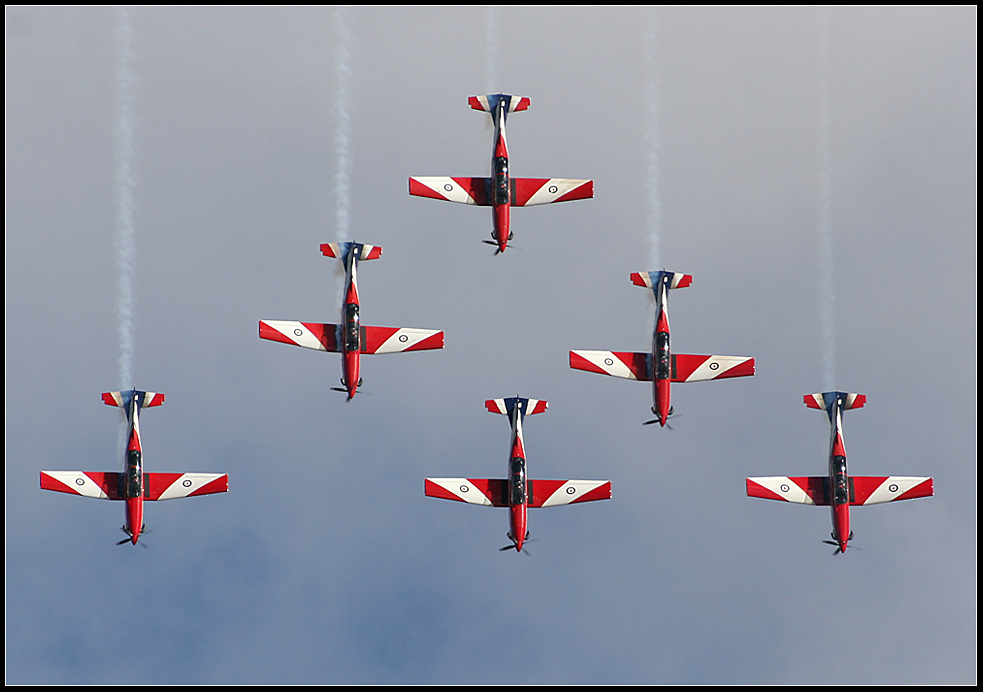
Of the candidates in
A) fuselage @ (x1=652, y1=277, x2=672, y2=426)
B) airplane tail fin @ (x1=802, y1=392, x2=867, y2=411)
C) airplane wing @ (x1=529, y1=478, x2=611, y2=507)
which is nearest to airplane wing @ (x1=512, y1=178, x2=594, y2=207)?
fuselage @ (x1=652, y1=277, x2=672, y2=426)

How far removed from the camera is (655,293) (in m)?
70.9

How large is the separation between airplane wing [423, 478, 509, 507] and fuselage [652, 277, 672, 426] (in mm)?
6015

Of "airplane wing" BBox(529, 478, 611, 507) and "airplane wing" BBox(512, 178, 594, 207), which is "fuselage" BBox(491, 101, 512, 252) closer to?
"airplane wing" BBox(512, 178, 594, 207)

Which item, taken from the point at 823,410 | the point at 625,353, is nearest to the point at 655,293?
the point at 625,353

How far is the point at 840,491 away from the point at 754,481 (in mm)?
2971


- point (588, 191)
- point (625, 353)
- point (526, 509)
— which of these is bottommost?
point (526, 509)

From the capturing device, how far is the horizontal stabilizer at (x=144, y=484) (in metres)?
68.8

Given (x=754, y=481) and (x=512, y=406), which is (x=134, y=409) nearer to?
(x=512, y=406)

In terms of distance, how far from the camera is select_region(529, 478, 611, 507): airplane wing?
232 feet

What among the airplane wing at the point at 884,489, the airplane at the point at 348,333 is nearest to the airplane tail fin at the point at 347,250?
the airplane at the point at 348,333

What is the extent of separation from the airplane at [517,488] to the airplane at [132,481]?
27.5ft

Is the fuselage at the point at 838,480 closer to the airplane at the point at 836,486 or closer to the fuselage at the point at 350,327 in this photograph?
the airplane at the point at 836,486

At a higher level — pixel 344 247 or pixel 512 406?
pixel 344 247

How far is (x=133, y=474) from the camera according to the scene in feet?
224
